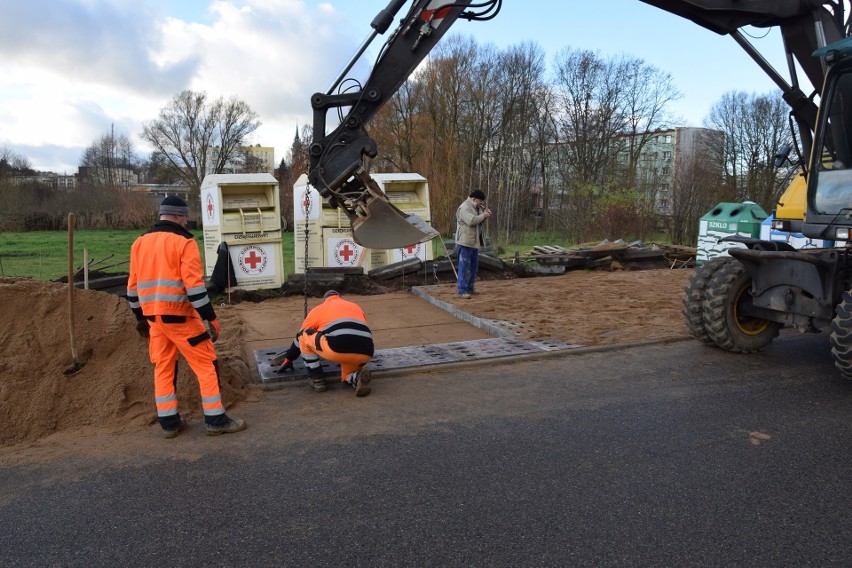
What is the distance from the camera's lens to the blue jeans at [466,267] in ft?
33.7

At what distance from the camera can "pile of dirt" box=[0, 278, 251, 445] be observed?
185 inches

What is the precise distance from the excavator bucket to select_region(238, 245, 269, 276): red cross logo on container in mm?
5242

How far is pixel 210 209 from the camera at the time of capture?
1082 centimetres

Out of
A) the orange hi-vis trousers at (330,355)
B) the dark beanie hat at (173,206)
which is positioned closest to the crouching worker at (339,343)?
the orange hi-vis trousers at (330,355)

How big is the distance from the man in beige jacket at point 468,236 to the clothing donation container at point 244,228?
329 centimetres

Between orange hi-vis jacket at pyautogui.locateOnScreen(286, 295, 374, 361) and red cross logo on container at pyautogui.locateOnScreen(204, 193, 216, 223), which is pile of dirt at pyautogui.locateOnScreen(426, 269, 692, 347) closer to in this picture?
orange hi-vis jacket at pyautogui.locateOnScreen(286, 295, 374, 361)

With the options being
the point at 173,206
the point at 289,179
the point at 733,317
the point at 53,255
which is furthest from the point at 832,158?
the point at 289,179

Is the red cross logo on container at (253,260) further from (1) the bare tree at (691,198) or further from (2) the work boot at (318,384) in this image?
(1) the bare tree at (691,198)

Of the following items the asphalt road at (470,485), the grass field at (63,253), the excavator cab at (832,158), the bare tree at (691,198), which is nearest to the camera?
the asphalt road at (470,485)

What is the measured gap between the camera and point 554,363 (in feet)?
21.4

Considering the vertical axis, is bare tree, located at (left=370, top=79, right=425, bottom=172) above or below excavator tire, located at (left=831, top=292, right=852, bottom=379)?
above

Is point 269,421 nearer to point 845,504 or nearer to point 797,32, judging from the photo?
point 845,504

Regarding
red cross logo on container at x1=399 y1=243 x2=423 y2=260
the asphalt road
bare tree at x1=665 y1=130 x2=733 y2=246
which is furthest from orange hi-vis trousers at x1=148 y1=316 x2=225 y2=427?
bare tree at x1=665 y1=130 x2=733 y2=246

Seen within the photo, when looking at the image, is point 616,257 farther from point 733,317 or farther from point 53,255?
point 53,255
